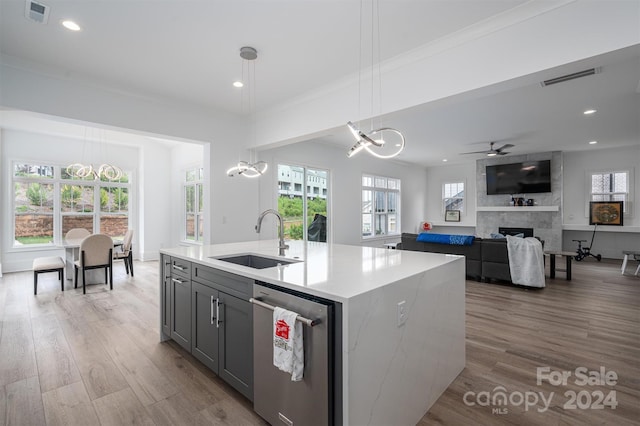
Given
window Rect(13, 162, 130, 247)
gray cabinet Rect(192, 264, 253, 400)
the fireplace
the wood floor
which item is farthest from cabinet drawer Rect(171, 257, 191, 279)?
the fireplace

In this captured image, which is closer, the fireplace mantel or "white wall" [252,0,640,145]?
"white wall" [252,0,640,145]

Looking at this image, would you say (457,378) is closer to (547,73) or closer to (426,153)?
(547,73)

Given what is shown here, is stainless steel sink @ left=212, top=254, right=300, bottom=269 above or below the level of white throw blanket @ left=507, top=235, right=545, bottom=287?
above

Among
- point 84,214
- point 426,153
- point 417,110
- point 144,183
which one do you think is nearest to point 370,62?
point 417,110

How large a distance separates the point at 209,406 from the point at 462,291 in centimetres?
203

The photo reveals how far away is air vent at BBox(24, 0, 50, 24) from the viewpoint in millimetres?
2439

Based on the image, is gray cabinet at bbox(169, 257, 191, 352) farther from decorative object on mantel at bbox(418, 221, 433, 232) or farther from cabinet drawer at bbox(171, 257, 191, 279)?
decorative object on mantel at bbox(418, 221, 433, 232)

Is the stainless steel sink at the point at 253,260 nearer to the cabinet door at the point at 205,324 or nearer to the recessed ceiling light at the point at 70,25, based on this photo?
the cabinet door at the point at 205,324

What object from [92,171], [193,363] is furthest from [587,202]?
[92,171]

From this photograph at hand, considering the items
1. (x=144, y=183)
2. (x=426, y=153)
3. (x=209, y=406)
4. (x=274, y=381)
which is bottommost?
(x=209, y=406)

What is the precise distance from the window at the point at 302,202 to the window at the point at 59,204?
433 centimetres

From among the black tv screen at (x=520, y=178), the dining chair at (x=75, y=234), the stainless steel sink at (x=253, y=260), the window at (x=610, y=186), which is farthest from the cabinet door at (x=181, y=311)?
the window at (x=610, y=186)

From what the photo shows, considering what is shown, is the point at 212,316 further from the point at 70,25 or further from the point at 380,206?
the point at 380,206

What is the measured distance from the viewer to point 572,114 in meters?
5.07
